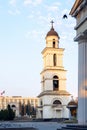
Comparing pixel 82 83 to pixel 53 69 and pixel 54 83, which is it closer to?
pixel 53 69

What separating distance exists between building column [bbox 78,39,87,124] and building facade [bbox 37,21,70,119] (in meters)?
50.0

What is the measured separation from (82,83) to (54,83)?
170 ft

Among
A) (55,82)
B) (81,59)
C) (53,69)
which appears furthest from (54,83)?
(81,59)

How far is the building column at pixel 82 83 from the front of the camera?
25.3 meters

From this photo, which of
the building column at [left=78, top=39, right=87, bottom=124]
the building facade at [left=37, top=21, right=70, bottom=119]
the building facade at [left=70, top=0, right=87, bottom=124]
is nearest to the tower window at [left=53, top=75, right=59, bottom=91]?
the building facade at [left=37, top=21, right=70, bottom=119]

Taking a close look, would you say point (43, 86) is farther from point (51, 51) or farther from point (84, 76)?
point (84, 76)

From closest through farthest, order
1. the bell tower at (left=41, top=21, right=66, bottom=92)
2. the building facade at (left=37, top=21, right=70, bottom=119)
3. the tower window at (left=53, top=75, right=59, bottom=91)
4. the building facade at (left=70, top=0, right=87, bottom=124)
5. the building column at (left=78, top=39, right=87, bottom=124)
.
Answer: the building facade at (left=70, top=0, right=87, bottom=124)
the building column at (left=78, top=39, right=87, bottom=124)
the building facade at (left=37, top=21, right=70, bottom=119)
the bell tower at (left=41, top=21, right=66, bottom=92)
the tower window at (left=53, top=75, right=59, bottom=91)

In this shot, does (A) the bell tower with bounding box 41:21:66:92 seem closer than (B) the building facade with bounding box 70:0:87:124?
No

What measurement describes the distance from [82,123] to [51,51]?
52126 mm

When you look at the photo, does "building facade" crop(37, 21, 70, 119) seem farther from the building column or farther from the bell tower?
the building column

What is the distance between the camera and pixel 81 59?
25.8 meters

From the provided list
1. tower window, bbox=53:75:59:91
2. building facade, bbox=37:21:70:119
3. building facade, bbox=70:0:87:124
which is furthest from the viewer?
tower window, bbox=53:75:59:91

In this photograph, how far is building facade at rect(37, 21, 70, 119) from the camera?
76.1 meters

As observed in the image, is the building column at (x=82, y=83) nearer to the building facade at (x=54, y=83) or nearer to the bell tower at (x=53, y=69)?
the building facade at (x=54, y=83)
